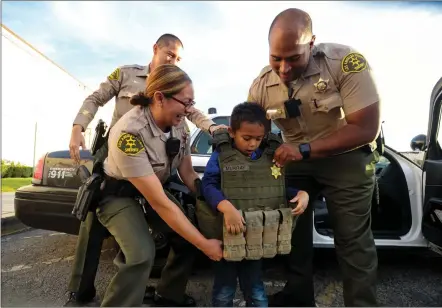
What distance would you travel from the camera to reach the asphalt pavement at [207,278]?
2506 mm

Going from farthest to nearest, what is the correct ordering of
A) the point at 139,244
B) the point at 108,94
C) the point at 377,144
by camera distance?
the point at 108,94 < the point at 377,144 < the point at 139,244

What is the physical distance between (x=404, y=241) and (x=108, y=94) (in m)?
2.65

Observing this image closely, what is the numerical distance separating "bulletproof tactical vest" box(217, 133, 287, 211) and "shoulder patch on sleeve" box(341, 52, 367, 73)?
633 millimetres

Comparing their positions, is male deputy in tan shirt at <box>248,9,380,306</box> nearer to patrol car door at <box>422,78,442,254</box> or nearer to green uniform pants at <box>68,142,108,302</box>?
patrol car door at <box>422,78,442,254</box>

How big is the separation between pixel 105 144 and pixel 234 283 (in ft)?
3.68

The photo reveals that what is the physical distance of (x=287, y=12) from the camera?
73.5 inches

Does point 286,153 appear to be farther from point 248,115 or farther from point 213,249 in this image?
point 213,249

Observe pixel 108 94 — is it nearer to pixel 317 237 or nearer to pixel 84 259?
pixel 84 259

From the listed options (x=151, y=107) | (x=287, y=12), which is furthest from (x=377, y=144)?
(x=151, y=107)

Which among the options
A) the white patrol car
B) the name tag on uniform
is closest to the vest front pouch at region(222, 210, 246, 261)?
the name tag on uniform

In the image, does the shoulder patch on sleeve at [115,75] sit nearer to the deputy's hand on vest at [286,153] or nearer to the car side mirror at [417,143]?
the deputy's hand on vest at [286,153]

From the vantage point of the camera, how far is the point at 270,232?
1824mm

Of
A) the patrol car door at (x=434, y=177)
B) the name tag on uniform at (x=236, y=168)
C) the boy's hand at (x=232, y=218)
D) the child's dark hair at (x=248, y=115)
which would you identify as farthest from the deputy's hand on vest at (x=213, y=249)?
the patrol car door at (x=434, y=177)

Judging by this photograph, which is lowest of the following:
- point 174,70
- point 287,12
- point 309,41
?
point 174,70
